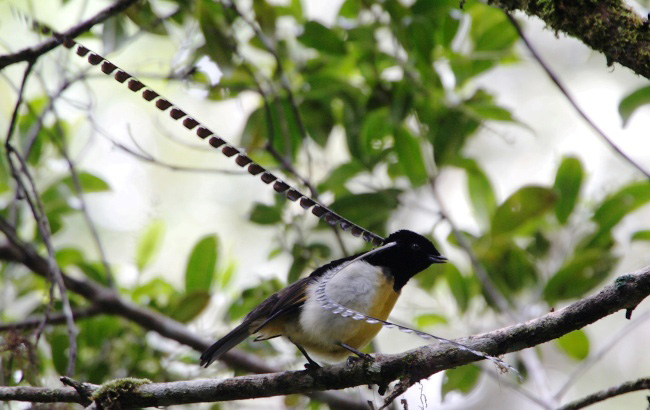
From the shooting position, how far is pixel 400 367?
2.19 m

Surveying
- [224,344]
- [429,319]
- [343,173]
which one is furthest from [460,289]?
[224,344]

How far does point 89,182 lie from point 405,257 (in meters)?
2.00

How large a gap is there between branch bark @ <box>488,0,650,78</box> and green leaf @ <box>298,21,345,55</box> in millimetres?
1727

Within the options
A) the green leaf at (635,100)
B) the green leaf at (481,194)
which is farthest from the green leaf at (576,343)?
the green leaf at (635,100)

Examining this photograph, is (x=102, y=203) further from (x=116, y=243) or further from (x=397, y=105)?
(x=397, y=105)

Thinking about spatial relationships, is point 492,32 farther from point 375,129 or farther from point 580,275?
point 580,275

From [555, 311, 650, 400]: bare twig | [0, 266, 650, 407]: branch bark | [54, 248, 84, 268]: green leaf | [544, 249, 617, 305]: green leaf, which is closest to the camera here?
[0, 266, 650, 407]: branch bark

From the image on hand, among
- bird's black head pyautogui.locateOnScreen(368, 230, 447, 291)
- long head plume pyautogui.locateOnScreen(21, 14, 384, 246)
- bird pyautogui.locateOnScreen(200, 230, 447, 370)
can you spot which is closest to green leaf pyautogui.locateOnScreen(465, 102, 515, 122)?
bird's black head pyautogui.locateOnScreen(368, 230, 447, 291)

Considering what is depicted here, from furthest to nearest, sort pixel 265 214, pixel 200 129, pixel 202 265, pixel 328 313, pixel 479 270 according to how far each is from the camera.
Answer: pixel 202 265 < pixel 265 214 < pixel 479 270 < pixel 328 313 < pixel 200 129

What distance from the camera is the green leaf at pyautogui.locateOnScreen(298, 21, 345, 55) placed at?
3945mm

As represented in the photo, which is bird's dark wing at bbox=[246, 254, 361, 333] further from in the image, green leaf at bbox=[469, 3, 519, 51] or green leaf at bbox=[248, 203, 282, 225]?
green leaf at bbox=[469, 3, 519, 51]

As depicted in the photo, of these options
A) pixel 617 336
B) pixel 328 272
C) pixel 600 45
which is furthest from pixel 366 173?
pixel 600 45

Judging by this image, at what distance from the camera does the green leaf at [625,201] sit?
380 centimetres

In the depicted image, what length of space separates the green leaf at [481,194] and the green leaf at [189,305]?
1.65m
